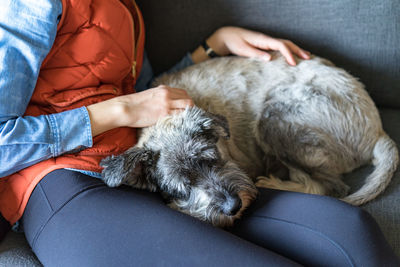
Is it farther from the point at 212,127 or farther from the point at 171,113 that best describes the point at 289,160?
the point at 171,113

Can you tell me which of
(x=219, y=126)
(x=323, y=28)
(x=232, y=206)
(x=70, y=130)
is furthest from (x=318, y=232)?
(x=323, y=28)

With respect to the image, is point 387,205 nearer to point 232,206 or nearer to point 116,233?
point 232,206

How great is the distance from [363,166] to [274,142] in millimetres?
652

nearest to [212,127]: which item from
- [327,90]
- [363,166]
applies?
[327,90]

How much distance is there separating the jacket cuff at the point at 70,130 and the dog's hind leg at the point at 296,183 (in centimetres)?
118

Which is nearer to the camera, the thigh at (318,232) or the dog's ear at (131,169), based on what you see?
the thigh at (318,232)

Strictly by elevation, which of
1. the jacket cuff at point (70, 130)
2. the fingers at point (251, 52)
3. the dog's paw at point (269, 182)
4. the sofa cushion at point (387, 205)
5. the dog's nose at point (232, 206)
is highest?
the fingers at point (251, 52)

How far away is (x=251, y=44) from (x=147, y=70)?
→ 2.82ft

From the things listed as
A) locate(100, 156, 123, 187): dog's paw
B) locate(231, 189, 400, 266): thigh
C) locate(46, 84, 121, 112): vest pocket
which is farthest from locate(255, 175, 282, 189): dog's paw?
locate(46, 84, 121, 112): vest pocket

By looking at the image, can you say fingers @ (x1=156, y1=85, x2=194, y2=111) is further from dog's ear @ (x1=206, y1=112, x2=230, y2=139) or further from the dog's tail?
the dog's tail

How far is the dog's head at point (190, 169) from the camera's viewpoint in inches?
68.4

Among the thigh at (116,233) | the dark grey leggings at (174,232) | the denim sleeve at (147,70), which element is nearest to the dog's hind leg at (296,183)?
the dark grey leggings at (174,232)

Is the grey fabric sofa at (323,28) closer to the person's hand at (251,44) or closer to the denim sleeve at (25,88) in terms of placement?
the person's hand at (251,44)

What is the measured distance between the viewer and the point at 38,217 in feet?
5.37
